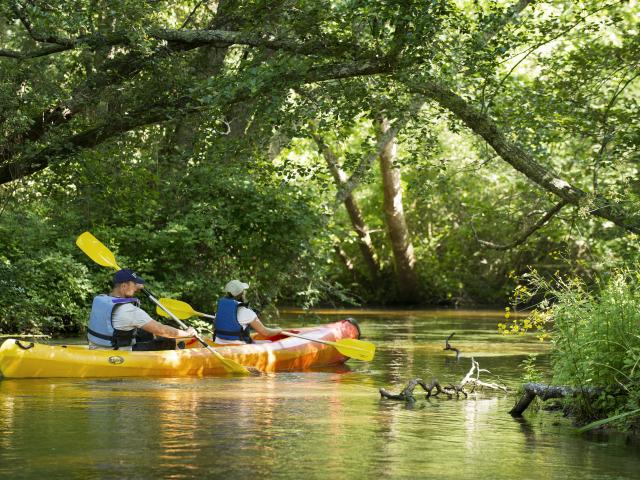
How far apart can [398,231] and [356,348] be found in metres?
Answer: 14.9

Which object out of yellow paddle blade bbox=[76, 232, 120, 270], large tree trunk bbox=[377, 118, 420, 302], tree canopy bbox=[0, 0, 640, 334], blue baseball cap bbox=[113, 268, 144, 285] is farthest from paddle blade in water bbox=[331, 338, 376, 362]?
large tree trunk bbox=[377, 118, 420, 302]

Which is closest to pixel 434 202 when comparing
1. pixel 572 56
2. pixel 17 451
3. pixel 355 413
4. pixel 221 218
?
pixel 221 218

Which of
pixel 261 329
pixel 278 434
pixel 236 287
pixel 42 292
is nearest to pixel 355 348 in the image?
pixel 261 329

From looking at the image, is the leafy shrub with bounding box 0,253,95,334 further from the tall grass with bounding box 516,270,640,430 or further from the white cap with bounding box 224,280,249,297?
the tall grass with bounding box 516,270,640,430

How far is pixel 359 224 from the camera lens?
28172mm

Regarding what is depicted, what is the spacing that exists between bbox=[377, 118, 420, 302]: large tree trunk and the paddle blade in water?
11967 mm

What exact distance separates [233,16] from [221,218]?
11.2ft

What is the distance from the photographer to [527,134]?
555 inches

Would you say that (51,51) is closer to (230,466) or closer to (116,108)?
(116,108)

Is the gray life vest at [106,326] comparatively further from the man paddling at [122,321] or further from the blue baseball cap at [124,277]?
the blue baseball cap at [124,277]

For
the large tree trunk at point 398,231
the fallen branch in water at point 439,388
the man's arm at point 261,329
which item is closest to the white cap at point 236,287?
the man's arm at point 261,329

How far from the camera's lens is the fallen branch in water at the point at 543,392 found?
7.96m

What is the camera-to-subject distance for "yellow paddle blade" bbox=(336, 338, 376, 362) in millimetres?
12484

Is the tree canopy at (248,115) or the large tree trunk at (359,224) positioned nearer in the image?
the tree canopy at (248,115)
